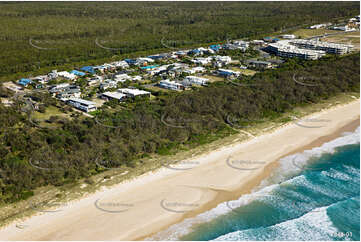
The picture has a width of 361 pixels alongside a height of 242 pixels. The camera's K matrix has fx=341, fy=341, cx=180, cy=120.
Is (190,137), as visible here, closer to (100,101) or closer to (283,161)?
(283,161)

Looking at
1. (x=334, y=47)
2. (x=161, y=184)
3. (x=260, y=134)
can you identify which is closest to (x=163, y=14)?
(x=334, y=47)

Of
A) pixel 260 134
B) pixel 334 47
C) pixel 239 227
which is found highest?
pixel 334 47

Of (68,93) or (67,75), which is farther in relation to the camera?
(67,75)

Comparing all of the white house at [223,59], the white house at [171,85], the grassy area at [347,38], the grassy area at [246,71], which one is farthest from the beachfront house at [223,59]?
the grassy area at [347,38]

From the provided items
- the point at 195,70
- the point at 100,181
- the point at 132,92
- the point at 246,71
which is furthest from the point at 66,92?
the point at 246,71

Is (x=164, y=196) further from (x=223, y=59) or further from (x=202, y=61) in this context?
(x=223, y=59)

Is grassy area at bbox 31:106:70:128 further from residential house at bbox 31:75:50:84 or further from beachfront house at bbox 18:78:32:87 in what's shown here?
residential house at bbox 31:75:50:84

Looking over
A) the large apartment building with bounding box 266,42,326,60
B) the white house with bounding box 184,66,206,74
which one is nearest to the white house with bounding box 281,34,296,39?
the large apartment building with bounding box 266,42,326,60
